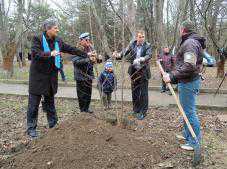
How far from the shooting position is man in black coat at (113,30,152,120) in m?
7.71

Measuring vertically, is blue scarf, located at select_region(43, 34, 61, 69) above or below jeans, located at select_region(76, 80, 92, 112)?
above

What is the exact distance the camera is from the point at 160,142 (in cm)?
625

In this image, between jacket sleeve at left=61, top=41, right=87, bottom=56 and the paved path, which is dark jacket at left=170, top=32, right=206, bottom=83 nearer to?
jacket sleeve at left=61, top=41, right=87, bottom=56

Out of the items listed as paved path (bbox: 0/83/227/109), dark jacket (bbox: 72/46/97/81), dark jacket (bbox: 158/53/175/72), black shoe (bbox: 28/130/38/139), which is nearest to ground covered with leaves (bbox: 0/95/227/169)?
black shoe (bbox: 28/130/38/139)

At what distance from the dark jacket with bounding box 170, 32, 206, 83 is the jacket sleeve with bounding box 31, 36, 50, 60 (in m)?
2.07

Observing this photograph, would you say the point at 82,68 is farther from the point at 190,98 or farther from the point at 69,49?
the point at 190,98

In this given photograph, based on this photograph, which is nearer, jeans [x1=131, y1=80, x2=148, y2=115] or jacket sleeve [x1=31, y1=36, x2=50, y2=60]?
jacket sleeve [x1=31, y1=36, x2=50, y2=60]

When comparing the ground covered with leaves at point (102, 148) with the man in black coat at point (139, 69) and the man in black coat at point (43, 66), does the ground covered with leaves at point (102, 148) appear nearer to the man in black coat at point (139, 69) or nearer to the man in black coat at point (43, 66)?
the man in black coat at point (43, 66)

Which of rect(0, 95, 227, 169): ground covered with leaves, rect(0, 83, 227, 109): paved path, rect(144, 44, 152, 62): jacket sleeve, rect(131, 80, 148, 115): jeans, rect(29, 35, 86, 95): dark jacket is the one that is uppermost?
rect(144, 44, 152, 62): jacket sleeve

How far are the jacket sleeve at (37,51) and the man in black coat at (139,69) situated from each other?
5.12 ft

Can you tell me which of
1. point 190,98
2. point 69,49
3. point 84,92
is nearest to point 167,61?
point 84,92

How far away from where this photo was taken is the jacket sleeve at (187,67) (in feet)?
17.7

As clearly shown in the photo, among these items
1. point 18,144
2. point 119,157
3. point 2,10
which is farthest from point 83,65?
point 2,10

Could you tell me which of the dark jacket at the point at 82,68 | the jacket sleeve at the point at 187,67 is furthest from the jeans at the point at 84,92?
the jacket sleeve at the point at 187,67
